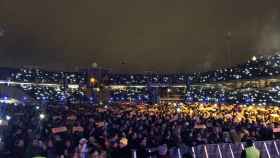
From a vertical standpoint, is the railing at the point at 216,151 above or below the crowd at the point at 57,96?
below

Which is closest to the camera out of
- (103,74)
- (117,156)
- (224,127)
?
(117,156)

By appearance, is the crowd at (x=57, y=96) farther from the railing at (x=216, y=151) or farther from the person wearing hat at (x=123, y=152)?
the person wearing hat at (x=123, y=152)

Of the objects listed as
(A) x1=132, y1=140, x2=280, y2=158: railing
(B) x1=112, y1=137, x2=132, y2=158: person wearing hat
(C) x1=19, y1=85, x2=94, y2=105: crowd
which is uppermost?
(C) x1=19, y1=85, x2=94, y2=105: crowd

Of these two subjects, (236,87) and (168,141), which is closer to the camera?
(168,141)

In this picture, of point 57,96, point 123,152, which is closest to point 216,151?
point 123,152

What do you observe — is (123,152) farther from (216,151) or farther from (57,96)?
(57,96)

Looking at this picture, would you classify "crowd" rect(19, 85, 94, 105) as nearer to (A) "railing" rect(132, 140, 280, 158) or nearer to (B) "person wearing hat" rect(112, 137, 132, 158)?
(A) "railing" rect(132, 140, 280, 158)

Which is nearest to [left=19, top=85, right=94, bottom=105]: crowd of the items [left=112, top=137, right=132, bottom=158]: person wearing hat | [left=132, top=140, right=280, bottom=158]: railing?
[left=132, top=140, right=280, bottom=158]: railing

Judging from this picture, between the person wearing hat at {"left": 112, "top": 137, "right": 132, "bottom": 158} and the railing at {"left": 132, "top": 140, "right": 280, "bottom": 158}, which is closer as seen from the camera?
the person wearing hat at {"left": 112, "top": 137, "right": 132, "bottom": 158}

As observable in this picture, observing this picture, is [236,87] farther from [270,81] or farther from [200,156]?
[200,156]

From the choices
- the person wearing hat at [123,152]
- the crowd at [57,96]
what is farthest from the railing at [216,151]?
the crowd at [57,96]

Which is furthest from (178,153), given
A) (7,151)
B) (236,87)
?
(236,87)
